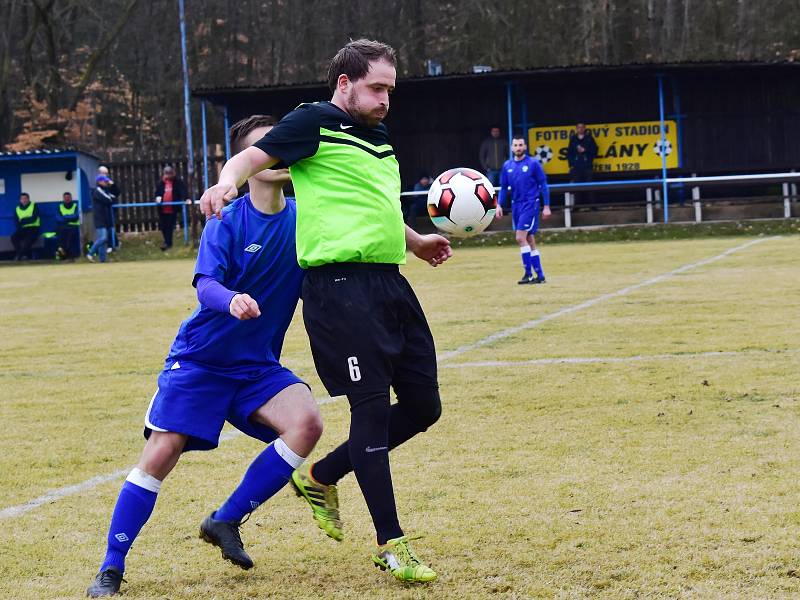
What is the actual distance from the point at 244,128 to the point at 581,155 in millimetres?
22539

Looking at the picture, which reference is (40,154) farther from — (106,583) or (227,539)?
(106,583)

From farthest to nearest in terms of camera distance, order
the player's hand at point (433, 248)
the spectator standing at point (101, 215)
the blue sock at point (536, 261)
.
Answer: the spectator standing at point (101, 215) → the blue sock at point (536, 261) → the player's hand at point (433, 248)

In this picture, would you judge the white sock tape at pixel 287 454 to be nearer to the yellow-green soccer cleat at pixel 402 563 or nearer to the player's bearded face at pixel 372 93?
the yellow-green soccer cleat at pixel 402 563

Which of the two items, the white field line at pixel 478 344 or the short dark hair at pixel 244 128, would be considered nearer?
the short dark hair at pixel 244 128

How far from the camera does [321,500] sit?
4.32m

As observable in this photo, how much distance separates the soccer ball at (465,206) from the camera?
5906 mm

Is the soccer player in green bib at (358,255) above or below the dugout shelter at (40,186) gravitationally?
below

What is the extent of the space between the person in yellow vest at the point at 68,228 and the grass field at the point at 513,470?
15.5 metres

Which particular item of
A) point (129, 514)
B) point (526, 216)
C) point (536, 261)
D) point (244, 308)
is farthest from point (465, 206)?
point (526, 216)

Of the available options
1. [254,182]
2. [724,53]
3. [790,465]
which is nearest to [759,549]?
[790,465]

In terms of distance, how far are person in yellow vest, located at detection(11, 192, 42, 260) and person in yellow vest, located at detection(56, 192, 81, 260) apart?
545 millimetres

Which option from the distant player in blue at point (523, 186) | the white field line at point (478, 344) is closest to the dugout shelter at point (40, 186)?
the distant player in blue at point (523, 186)

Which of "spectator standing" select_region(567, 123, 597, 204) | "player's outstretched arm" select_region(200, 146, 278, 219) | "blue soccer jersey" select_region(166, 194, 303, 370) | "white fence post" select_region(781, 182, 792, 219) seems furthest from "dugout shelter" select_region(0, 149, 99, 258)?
"player's outstretched arm" select_region(200, 146, 278, 219)

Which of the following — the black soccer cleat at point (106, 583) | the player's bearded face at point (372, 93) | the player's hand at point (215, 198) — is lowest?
the black soccer cleat at point (106, 583)
